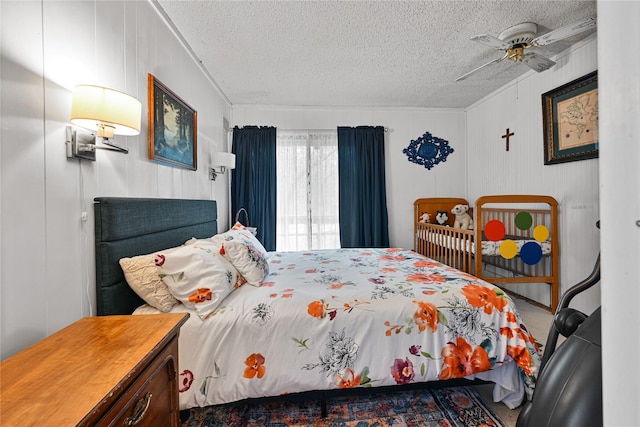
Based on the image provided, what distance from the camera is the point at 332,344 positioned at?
145cm

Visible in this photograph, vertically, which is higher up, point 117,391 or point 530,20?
point 530,20

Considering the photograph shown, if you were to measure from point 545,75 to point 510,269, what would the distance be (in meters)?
2.06

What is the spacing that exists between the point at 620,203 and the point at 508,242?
268 cm

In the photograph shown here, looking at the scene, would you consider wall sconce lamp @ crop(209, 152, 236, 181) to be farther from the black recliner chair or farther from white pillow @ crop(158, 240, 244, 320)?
the black recliner chair

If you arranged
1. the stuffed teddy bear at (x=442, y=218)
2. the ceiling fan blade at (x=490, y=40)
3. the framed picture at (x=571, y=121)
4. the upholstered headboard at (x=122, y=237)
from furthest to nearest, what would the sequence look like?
the stuffed teddy bear at (x=442, y=218)
the framed picture at (x=571, y=121)
the ceiling fan blade at (x=490, y=40)
the upholstered headboard at (x=122, y=237)

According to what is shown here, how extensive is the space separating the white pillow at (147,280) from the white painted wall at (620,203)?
1.56m

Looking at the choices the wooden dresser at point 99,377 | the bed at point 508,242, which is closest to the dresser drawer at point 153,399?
the wooden dresser at point 99,377

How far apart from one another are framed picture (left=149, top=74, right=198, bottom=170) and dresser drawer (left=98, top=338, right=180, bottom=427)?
4.44 feet

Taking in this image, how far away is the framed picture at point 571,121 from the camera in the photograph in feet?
7.96

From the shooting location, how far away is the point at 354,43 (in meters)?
2.45

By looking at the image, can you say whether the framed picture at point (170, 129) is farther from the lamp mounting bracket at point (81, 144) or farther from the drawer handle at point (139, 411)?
the drawer handle at point (139, 411)

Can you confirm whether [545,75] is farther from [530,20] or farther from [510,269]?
[510,269]

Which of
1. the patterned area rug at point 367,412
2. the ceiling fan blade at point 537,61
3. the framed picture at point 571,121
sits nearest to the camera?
the patterned area rug at point 367,412

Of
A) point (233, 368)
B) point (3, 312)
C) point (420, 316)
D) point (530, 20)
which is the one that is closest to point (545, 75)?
point (530, 20)
